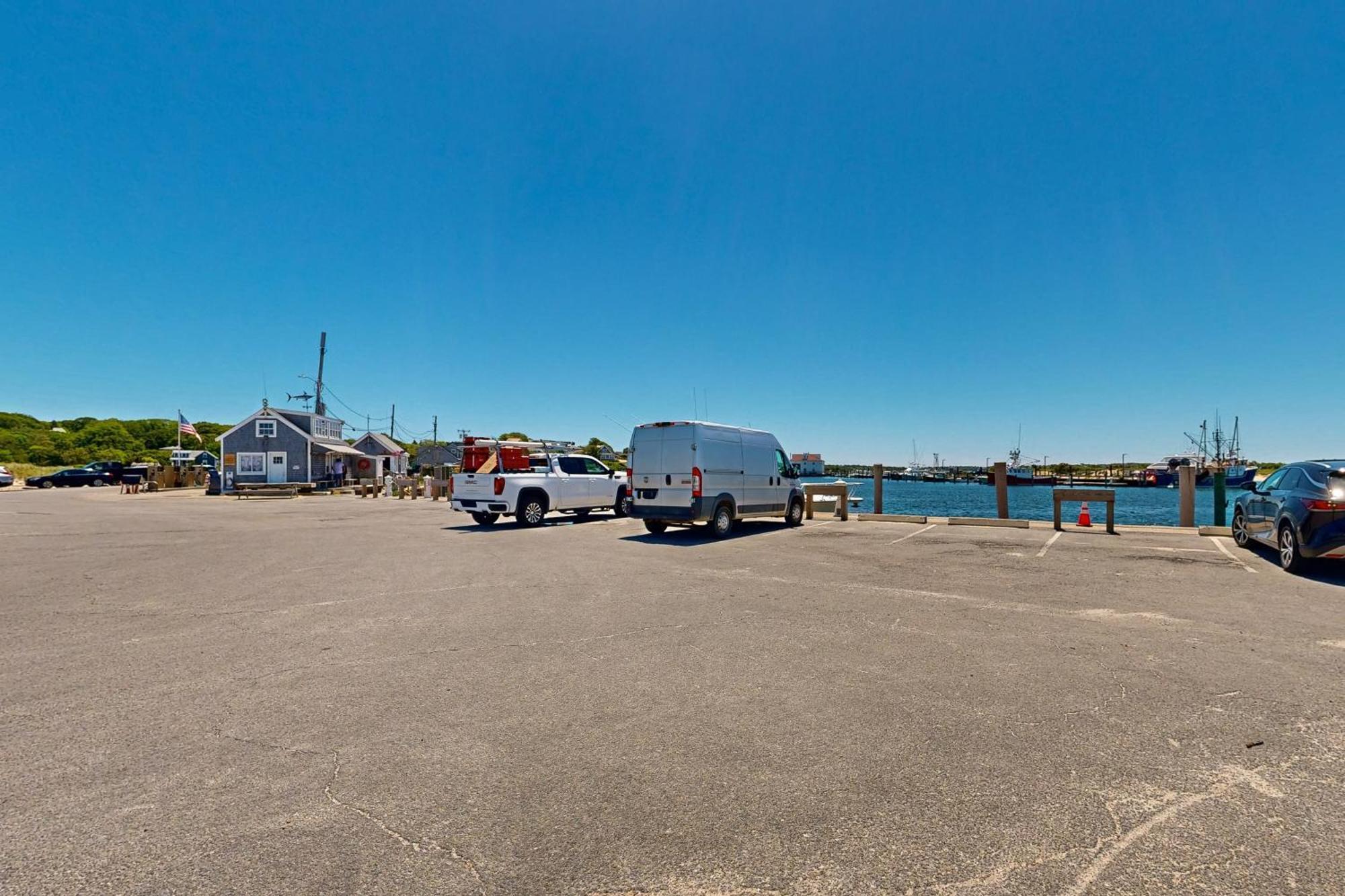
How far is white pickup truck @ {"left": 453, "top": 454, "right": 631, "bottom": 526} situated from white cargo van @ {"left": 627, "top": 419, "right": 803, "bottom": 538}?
901 millimetres

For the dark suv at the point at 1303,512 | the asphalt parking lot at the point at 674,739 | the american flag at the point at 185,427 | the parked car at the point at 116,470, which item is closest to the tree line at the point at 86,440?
the parked car at the point at 116,470

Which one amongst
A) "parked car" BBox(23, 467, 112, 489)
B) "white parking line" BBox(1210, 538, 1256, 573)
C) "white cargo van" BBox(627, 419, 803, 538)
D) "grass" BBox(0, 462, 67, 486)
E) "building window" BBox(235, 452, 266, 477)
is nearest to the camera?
"white parking line" BBox(1210, 538, 1256, 573)

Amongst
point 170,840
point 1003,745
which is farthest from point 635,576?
point 170,840

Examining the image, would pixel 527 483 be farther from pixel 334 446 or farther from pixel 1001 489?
pixel 334 446

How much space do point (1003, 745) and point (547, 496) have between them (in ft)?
50.2

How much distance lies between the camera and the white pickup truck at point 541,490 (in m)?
17.3

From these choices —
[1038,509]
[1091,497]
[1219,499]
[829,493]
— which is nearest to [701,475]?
[829,493]

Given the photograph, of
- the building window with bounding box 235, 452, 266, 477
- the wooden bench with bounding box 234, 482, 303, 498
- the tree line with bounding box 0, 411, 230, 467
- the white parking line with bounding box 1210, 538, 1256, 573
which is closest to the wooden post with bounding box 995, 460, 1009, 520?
the white parking line with bounding box 1210, 538, 1256, 573

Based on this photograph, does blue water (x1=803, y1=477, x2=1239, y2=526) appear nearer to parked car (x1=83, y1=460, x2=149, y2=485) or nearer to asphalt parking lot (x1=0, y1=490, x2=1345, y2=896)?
asphalt parking lot (x1=0, y1=490, x2=1345, y2=896)

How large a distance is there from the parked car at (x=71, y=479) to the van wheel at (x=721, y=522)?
52.7 m

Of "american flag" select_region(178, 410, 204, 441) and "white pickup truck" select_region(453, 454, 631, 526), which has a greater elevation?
"american flag" select_region(178, 410, 204, 441)

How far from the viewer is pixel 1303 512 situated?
30.5ft

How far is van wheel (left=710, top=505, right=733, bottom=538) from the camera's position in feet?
48.7

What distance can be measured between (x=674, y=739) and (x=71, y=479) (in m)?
59.8
